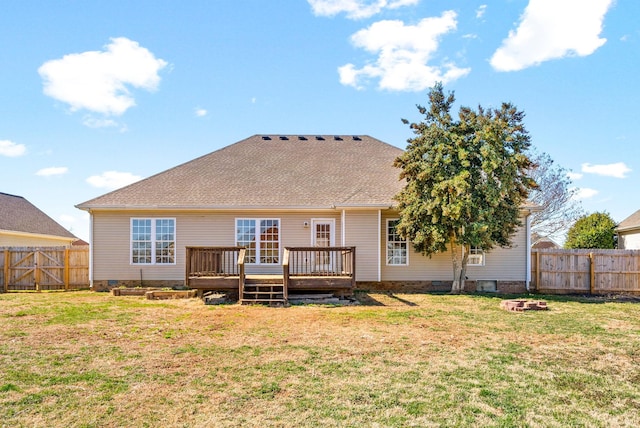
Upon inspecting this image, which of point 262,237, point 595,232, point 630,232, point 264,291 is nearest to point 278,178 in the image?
point 262,237

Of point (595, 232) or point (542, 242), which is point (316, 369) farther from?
point (542, 242)

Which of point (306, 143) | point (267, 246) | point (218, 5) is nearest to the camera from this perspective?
point (218, 5)

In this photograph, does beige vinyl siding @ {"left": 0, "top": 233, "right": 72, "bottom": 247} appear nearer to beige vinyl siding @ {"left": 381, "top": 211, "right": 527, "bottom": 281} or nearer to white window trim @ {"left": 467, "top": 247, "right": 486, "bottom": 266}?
beige vinyl siding @ {"left": 381, "top": 211, "right": 527, "bottom": 281}

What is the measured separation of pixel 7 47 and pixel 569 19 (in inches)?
598

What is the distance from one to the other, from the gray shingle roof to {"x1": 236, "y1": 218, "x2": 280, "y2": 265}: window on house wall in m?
0.74

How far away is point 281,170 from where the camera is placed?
1700cm

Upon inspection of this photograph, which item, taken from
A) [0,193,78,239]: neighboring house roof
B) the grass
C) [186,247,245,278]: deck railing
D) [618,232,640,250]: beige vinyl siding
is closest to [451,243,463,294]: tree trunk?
the grass

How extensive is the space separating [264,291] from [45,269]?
353 inches

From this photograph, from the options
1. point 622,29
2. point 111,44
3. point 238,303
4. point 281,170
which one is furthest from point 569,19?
point 111,44

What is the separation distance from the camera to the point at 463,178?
12.6 metres

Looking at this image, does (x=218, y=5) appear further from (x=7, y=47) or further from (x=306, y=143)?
(x=306, y=143)

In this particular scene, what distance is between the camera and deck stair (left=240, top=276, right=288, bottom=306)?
1153cm

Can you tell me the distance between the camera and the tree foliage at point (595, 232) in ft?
69.3

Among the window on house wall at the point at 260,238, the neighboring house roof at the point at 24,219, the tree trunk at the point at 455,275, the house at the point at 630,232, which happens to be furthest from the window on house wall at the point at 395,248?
the neighboring house roof at the point at 24,219
